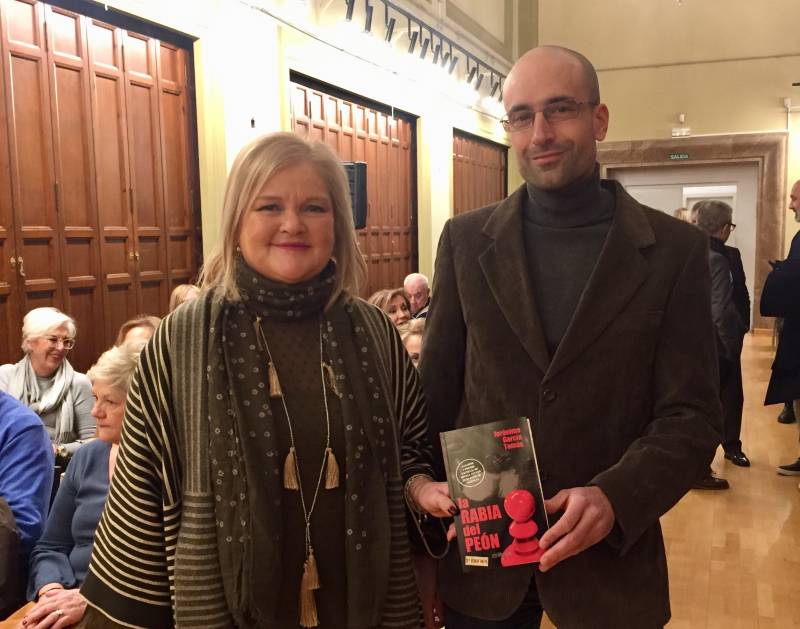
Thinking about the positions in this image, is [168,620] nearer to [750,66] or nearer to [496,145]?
[496,145]

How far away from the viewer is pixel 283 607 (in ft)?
4.86

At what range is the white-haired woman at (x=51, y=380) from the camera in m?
4.46

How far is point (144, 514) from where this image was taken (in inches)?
57.0

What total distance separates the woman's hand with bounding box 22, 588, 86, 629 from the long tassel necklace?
44.7 inches

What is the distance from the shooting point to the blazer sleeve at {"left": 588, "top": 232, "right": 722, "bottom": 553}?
142 centimetres

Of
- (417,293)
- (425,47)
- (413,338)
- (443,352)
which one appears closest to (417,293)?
(417,293)

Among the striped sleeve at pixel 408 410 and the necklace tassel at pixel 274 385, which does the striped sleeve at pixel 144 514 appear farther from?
the striped sleeve at pixel 408 410

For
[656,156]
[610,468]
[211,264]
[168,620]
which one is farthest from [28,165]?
[656,156]

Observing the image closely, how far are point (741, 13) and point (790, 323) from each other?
9307mm

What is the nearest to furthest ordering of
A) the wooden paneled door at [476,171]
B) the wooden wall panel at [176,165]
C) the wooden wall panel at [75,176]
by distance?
the wooden wall panel at [75,176]
the wooden wall panel at [176,165]
the wooden paneled door at [476,171]

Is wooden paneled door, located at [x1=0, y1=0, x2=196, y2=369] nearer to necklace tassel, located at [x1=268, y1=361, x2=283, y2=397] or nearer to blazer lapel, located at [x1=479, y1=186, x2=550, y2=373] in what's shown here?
necklace tassel, located at [x1=268, y1=361, x2=283, y2=397]

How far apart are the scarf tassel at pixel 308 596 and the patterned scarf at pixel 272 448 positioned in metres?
0.06

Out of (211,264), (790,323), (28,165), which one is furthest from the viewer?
(790,323)

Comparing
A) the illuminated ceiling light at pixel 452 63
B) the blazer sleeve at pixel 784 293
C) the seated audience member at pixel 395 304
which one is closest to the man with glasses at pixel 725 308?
the blazer sleeve at pixel 784 293
